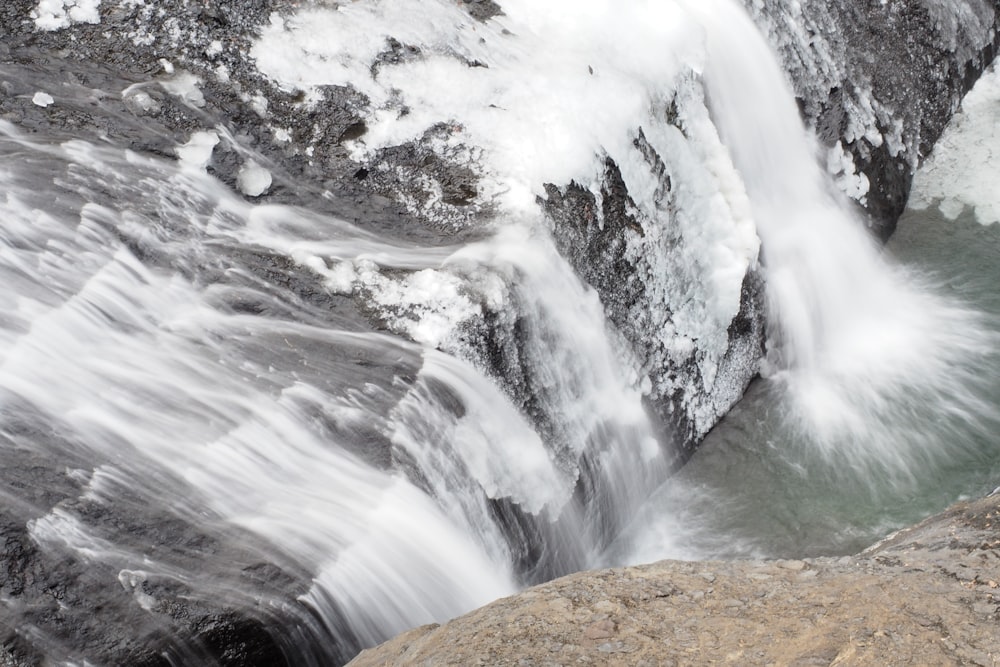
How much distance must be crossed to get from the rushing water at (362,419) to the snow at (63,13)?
80 cm

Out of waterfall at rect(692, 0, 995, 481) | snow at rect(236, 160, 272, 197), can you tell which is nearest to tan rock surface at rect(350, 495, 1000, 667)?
waterfall at rect(692, 0, 995, 481)

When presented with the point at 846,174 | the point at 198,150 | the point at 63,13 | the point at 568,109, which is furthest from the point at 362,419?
the point at 846,174

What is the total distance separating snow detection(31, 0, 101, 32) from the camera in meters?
5.41

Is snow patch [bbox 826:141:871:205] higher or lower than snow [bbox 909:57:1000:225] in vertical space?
lower

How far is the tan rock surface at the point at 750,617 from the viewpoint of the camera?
3.35m

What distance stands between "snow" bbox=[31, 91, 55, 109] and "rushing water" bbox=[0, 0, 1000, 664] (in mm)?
228

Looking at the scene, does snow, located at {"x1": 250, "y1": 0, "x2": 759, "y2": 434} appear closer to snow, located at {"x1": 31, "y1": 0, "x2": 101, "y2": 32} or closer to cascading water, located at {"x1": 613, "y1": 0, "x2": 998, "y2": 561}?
cascading water, located at {"x1": 613, "y1": 0, "x2": 998, "y2": 561}

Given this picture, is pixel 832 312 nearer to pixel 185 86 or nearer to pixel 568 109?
pixel 568 109

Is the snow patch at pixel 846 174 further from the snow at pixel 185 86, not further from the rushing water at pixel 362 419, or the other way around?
the snow at pixel 185 86

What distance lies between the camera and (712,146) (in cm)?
612

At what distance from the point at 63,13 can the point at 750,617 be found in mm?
4482

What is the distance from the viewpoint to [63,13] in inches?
214

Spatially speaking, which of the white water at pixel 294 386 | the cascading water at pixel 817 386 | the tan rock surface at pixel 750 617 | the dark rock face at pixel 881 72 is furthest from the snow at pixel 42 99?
the dark rock face at pixel 881 72

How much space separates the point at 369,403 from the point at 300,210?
114cm
